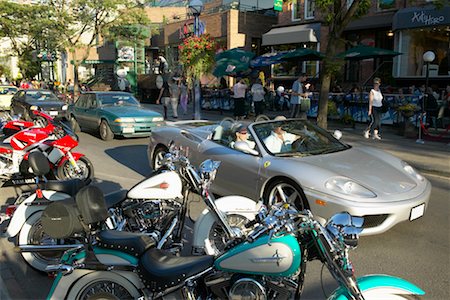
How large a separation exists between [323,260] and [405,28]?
766 inches

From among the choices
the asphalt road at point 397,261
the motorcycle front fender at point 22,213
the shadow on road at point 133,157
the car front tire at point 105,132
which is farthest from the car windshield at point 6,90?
the motorcycle front fender at point 22,213

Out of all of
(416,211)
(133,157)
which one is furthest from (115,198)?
(133,157)

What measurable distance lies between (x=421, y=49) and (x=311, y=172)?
720 inches

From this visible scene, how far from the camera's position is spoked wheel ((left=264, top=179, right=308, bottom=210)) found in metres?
4.89

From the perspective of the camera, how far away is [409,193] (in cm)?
473

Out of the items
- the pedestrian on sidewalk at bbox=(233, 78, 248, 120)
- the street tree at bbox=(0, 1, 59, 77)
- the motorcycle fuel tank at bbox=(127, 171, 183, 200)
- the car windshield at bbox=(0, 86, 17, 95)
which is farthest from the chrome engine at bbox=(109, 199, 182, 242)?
the street tree at bbox=(0, 1, 59, 77)

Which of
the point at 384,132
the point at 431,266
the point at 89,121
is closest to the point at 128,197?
the point at 431,266

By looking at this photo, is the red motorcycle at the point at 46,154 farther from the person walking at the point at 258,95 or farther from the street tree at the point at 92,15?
the street tree at the point at 92,15

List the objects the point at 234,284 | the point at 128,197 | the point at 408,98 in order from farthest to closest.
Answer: the point at 408,98, the point at 128,197, the point at 234,284

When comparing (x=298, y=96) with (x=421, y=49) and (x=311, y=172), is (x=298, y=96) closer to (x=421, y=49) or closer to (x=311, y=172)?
(x=311, y=172)

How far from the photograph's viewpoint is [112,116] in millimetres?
12547

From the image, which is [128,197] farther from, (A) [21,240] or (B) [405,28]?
(B) [405,28]

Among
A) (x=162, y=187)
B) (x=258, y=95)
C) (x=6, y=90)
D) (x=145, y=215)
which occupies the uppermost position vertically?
(x=6, y=90)

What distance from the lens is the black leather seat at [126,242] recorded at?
9.39ft
